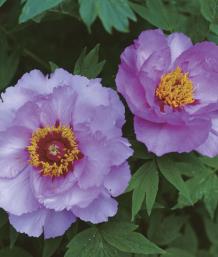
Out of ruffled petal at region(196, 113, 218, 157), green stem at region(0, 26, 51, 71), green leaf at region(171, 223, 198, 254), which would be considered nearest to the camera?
ruffled petal at region(196, 113, 218, 157)

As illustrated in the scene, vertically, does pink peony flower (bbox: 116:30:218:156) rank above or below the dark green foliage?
above

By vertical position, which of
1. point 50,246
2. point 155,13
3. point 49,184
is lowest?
point 50,246

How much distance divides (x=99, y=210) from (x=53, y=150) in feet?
0.65

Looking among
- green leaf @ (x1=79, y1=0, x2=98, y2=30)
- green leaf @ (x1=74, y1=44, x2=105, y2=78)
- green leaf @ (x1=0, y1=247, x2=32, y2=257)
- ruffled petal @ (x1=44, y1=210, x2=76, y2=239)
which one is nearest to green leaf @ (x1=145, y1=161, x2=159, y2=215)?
ruffled petal @ (x1=44, y1=210, x2=76, y2=239)

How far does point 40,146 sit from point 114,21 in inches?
14.9

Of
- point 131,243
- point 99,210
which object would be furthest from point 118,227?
point 99,210

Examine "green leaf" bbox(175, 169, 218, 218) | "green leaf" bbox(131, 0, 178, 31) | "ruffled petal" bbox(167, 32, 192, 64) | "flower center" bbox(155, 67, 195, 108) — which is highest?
"ruffled petal" bbox(167, 32, 192, 64)

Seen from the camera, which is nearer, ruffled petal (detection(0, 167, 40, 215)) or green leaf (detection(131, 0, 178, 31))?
ruffled petal (detection(0, 167, 40, 215))

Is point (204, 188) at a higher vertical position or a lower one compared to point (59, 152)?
lower

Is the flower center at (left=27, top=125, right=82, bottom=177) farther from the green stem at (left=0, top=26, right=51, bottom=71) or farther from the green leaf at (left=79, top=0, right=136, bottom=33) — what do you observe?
the green stem at (left=0, top=26, right=51, bottom=71)

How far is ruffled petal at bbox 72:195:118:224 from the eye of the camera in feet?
5.36

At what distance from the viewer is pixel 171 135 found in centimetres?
165

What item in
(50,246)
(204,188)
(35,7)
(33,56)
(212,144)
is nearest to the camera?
(35,7)

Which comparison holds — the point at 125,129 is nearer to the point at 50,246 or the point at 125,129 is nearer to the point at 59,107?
the point at 59,107
